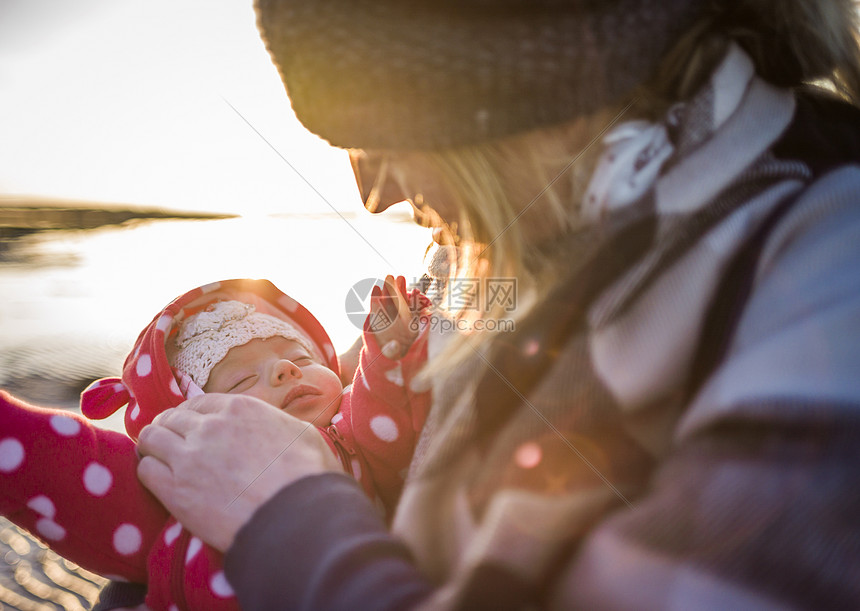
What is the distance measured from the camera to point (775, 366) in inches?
16.4

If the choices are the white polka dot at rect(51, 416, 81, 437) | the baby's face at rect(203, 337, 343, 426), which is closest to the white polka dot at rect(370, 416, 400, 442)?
the baby's face at rect(203, 337, 343, 426)

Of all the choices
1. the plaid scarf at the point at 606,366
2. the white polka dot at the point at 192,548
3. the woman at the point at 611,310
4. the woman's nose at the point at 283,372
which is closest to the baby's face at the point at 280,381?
the woman's nose at the point at 283,372

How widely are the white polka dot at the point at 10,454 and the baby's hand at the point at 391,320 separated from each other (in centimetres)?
63

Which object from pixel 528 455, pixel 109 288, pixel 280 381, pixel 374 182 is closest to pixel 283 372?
pixel 280 381

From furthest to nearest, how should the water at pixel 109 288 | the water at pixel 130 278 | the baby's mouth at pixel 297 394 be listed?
the water at pixel 130 278
the water at pixel 109 288
the baby's mouth at pixel 297 394

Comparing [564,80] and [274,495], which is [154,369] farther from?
[564,80]

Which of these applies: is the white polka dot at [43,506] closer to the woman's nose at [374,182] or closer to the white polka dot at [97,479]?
the white polka dot at [97,479]

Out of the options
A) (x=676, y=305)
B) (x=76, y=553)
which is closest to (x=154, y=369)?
(x=76, y=553)

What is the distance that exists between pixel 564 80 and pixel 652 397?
334 millimetres

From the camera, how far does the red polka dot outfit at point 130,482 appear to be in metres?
0.91

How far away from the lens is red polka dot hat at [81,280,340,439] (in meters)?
1.20

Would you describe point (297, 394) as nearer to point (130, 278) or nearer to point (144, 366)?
point (144, 366)

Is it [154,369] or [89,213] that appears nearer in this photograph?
[154,369]

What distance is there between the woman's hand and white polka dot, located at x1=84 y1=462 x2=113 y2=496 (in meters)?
0.10
